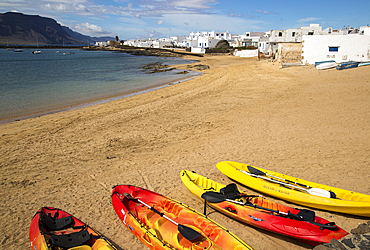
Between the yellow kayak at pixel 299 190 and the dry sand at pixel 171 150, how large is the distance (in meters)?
0.24

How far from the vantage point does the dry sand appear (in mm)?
4840

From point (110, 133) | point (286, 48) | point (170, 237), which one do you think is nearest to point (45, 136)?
point (110, 133)

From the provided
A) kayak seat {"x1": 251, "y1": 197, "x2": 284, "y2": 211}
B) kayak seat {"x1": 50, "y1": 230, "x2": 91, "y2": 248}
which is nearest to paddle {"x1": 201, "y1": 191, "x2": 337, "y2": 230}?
kayak seat {"x1": 251, "y1": 197, "x2": 284, "y2": 211}

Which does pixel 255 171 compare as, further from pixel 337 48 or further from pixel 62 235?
pixel 337 48

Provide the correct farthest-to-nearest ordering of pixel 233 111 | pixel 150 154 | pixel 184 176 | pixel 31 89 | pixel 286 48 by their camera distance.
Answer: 1. pixel 286 48
2. pixel 31 89
3. pixel 233 111
4. pixel 150 154
5. pixel 184 176

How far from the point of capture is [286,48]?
83.7 feet

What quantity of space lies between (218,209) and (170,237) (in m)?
1.17

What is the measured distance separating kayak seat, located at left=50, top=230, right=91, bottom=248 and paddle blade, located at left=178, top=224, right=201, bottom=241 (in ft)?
4.98

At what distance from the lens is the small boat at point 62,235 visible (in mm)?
3582

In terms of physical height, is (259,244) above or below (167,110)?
below

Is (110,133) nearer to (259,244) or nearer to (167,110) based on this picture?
(167,110)

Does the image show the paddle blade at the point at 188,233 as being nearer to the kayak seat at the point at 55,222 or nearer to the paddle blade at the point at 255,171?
the kayak seat at the point at 55,222

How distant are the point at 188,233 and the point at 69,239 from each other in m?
1.93

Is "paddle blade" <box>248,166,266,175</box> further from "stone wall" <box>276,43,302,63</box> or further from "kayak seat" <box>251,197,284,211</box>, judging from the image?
"stone wall" <box>276,43,302,63</box>
